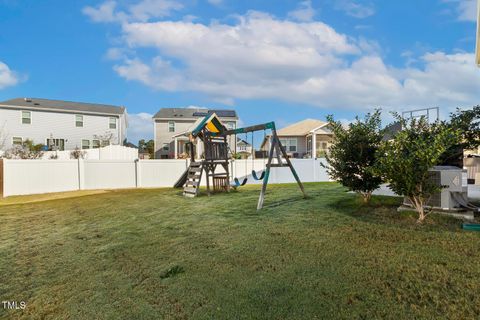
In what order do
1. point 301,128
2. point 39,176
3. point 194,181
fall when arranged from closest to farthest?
point 194,181 → point 39,176 → point 301,128

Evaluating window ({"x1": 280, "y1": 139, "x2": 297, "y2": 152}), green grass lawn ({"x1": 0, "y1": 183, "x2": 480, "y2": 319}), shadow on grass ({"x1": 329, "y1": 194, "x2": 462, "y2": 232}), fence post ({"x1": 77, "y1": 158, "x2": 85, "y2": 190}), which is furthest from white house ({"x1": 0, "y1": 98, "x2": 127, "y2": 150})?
shadow on grass ({"x1": 329, "y1": 194, "x2": 462, "y2": 232})

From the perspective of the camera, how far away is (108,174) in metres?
14.6

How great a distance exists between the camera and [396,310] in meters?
2.37

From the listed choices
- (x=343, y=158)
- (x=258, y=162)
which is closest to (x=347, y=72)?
(x=258, y=162)

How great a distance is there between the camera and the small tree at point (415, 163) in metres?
4.61

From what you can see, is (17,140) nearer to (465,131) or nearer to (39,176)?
(39,176)

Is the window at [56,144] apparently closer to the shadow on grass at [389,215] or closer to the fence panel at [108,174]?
the fence panel at [108,174]

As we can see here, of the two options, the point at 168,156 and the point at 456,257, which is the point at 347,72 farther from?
the point at 168,156

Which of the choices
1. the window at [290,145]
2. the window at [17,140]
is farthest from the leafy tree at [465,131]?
the window at [17,140]

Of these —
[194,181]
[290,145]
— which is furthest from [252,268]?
[290,145]

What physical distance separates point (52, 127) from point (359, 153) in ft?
85.9

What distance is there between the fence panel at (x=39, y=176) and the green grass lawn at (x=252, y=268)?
7962mm

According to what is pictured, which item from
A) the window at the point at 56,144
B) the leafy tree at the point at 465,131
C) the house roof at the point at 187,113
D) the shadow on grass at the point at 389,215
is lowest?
the shadow on grass at the point at 389,215

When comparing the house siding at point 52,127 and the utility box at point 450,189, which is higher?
the house siding at point 52,127
